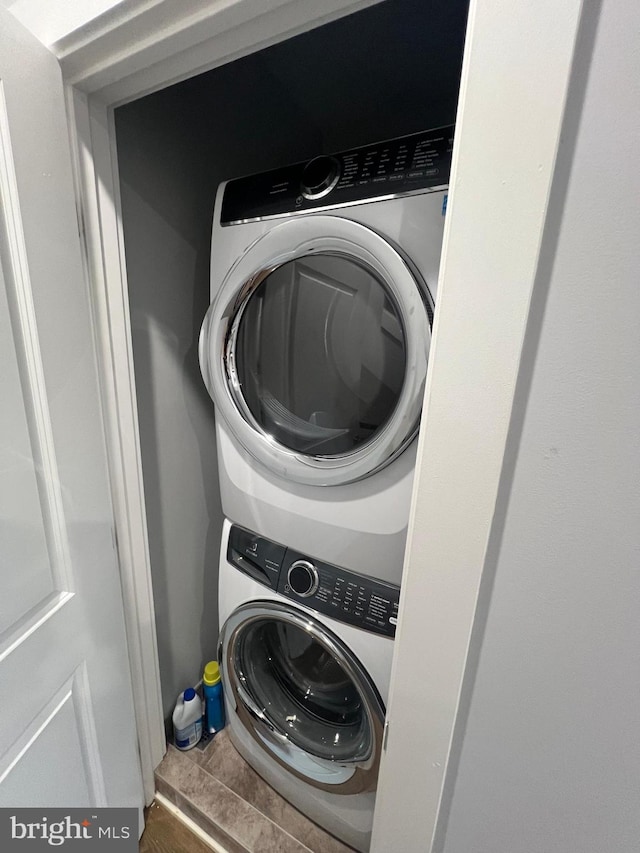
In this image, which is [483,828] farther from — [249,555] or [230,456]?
[230,456]

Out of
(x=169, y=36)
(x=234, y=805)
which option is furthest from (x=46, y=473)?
(x=234, y=805)

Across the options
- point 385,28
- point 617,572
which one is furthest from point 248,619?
point 385,28

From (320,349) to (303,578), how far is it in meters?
0.58

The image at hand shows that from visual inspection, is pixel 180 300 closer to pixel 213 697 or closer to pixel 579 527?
pixel 579 527

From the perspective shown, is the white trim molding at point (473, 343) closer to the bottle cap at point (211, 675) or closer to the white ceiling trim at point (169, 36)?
the white ceiling trim at point (169, 36)

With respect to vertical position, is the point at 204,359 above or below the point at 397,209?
below

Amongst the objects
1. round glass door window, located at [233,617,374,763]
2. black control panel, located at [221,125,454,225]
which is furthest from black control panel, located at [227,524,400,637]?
black control panel, located at [221,125,454,225]

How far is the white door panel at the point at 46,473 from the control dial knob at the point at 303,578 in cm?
44

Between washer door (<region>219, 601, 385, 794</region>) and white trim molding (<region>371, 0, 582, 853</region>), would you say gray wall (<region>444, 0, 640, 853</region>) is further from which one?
washer door (<region>219, 601, 385, 794</region>)

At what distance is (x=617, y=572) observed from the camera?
0.41 metres

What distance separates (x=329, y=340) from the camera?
3.07ft

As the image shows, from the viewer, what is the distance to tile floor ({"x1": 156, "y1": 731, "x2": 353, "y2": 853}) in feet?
3.70

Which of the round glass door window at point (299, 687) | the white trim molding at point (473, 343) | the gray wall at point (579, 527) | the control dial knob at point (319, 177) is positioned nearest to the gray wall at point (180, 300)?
the round glass door window at point (299, 687)

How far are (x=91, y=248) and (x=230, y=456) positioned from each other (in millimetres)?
584
